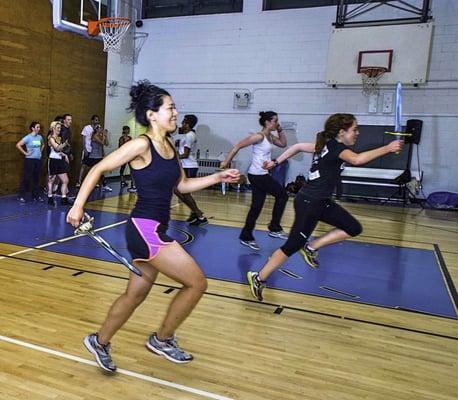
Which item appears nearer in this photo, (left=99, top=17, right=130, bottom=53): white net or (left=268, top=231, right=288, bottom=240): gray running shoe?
(left=268, top=231, right=288, bottom=240): gray running shoe

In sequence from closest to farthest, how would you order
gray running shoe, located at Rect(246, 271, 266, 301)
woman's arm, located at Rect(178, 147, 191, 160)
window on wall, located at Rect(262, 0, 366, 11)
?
1. gray running shoe, located at Rect(246, 271, 266, 301)
2. woman's arm, located at Rect(178, 147, 191, 160)
3. window on wall, located at Rect(262, 0, 366, 11)

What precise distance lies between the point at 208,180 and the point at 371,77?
9.88 metres

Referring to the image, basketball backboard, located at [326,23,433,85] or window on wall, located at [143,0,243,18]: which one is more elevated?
window on wall, located at [143,0,243,18]

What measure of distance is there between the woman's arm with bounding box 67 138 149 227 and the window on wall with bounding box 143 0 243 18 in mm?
11821

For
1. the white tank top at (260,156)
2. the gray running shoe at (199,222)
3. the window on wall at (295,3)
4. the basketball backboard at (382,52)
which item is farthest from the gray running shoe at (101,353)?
the window on wall at (295,3)

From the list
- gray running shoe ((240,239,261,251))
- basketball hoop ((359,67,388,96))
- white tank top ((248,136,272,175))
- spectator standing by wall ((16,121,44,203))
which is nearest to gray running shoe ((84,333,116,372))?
gray running shoe ((240,239,261,251))

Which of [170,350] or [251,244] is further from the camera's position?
[251,244]

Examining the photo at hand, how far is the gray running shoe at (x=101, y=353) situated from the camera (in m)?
2.80

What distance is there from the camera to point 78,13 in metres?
9.43

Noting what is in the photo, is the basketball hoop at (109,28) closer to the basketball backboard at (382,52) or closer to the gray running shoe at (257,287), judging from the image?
the basketball backboard at (382,52)

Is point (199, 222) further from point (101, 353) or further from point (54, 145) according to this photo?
point (101, 353)

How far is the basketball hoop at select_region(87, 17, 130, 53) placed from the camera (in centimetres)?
970

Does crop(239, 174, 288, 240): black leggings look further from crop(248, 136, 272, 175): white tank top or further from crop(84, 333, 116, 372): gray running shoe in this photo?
crop(84, 333, 116, 372): gray running shoe

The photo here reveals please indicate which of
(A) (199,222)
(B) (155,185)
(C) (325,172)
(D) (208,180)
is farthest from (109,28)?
(B) (155,185)
